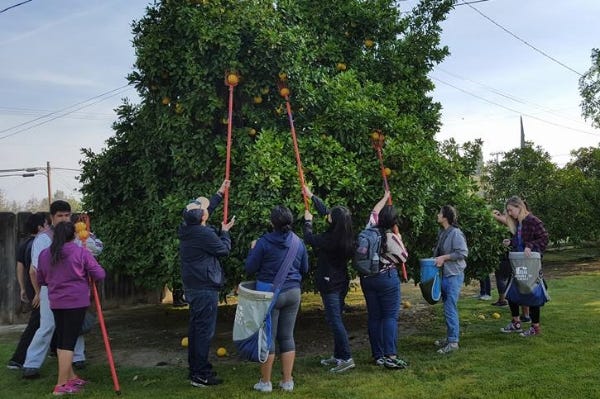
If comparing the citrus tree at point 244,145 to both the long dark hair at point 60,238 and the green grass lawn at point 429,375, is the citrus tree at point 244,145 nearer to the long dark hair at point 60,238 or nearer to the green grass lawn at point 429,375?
the green grass lawn at point 429,375

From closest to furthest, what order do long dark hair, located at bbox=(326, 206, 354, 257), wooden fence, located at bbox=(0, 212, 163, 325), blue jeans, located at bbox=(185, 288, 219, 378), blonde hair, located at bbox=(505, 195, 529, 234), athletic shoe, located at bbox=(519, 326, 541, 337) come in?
blue jeans, located at bbox=(185, 288, 219, 378) → long dark hair, located at bbox=(326, 206, 354, 257) → athletic shoe, located at bbox=(519, 326, 541, 337) → blonde hair, located at bbox=(505, 195, 529, 234) → wooden fence, located at bbox=(0, 212, 163, 325)

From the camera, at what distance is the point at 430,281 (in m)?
6.27

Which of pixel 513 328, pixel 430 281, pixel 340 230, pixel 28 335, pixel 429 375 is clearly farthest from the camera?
pixel 513 328

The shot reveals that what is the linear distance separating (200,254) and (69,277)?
4.03 feet

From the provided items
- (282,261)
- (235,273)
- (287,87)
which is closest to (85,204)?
(235,273)

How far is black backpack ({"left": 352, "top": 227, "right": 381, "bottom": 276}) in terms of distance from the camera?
5.67 meters

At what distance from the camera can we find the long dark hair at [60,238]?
16.9 ft

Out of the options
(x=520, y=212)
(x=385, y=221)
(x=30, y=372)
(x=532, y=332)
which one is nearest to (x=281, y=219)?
(x=385, y=221)

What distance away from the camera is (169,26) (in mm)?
7172

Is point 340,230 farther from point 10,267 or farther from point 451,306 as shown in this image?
point 10,267

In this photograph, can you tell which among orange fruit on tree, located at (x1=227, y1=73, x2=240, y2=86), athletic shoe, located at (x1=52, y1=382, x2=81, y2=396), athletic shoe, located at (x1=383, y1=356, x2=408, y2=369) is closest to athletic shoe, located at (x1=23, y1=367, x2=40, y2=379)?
athletic shoe, located at (x1=52, y1=382, x2=81, y2=396)

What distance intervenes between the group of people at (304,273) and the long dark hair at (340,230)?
0.4 inches

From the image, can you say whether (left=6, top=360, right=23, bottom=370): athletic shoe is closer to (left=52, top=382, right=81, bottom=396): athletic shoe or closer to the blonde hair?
(left=52, top=382, right=81, bottom=396): athletic shoe

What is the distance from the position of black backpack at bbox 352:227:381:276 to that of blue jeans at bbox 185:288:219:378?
1.53m
